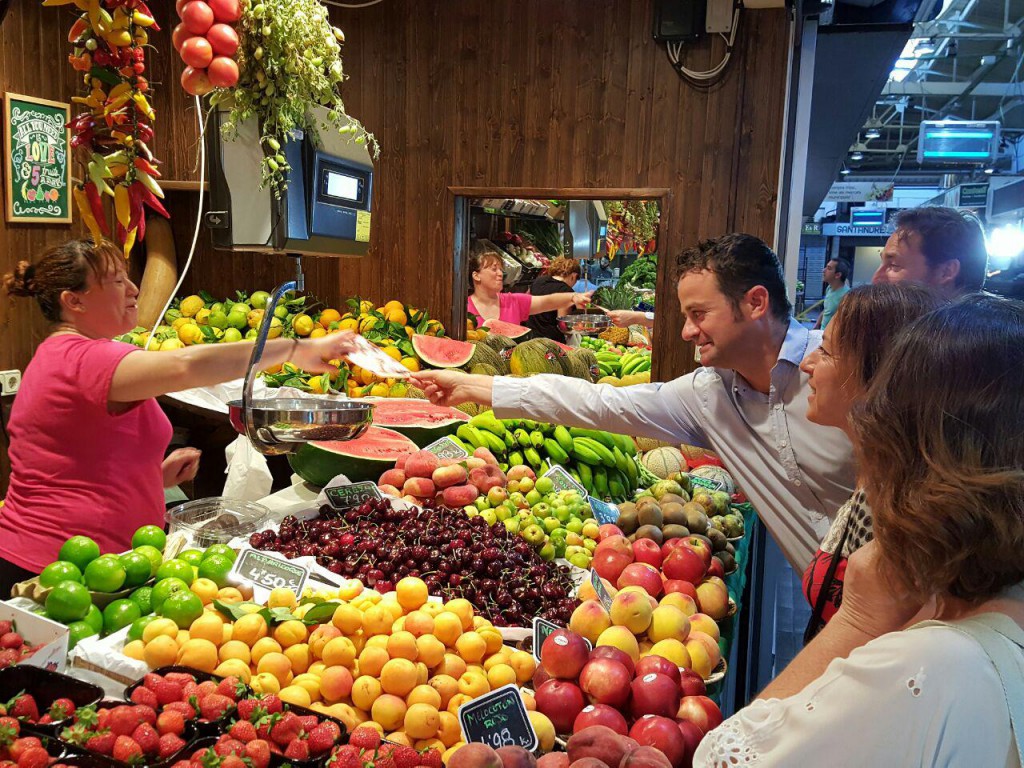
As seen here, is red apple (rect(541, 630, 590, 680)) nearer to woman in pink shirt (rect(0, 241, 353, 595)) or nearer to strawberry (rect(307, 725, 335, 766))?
strawberry (rect(307, 725, 335, 766))

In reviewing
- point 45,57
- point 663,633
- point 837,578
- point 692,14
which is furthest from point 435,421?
point 45,57

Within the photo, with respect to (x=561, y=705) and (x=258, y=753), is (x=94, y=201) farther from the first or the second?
(x=561, y=705)

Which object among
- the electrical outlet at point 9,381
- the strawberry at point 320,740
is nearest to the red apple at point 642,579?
the strawberry at point 320,740

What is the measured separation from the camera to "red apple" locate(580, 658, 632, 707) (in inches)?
62.3

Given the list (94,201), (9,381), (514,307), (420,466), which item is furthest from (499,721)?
(514,307)

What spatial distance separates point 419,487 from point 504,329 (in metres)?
2.76

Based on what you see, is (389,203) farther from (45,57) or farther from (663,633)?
(663,633)

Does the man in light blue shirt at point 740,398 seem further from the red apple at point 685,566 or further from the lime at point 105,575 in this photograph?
the lime at point 105,575

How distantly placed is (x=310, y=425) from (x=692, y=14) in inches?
133

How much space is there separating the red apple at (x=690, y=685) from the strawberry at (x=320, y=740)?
0.63m

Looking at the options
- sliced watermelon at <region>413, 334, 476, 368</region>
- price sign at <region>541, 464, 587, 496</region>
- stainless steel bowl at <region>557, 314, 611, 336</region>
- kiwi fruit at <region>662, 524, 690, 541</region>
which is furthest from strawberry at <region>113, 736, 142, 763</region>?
stainless steel bowl at <region>557, 314, 611, 336</region>

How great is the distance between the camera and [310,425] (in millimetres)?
1942

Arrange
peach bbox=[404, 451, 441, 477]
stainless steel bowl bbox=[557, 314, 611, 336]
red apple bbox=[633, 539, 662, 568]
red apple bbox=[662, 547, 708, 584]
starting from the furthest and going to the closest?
1. stainless steel bowl bbox=[557, 314, 611, 336]
2. peach bbox=[404, 451, 441, 477]
3. red apple bbox=[633, 539, 662, 568]
4. red apple bbox=[662, 547, 708, 584]

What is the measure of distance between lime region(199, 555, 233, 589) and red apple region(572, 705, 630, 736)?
87cm
